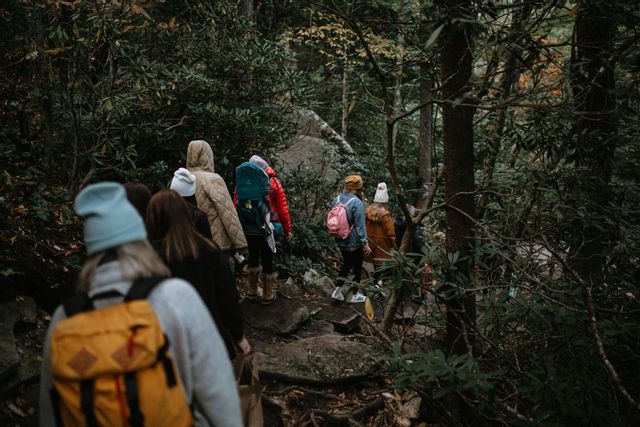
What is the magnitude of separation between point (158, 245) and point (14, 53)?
572cm

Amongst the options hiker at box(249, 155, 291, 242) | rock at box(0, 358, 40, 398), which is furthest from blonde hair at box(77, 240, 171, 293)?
hiker at box(249, 155, 291, 242)

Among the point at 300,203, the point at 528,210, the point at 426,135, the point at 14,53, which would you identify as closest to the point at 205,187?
the point at 528,210

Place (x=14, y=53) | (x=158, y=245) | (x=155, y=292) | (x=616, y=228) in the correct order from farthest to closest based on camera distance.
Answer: (x=14, y=53), (x=616, y=228), (x=158, y=245), (x=155, y=292)

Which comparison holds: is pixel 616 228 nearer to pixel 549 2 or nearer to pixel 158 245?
pixel 549 2

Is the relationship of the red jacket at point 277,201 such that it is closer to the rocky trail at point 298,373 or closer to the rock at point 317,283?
the rocky trail at point 298,373

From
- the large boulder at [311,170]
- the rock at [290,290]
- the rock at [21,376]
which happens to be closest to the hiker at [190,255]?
the rock at [21,376]

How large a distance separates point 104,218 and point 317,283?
7103 mm

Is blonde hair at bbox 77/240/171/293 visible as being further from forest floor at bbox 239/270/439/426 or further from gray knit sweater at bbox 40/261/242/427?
forest floor at bbox 239/270/439/426

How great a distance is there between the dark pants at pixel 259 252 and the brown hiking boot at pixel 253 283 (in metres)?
0.09

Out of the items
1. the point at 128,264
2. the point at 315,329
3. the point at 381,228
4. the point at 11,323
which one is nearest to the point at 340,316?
the point at 315,329

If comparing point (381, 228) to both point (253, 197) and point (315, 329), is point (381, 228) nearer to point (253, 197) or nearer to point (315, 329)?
point (315, 329)

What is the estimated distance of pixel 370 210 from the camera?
8.18 m

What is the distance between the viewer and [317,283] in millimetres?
8797

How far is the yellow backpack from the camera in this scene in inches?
66.3
